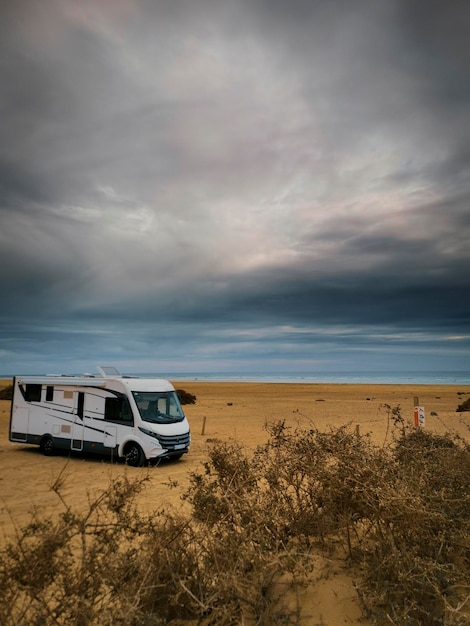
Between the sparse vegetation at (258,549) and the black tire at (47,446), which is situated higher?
the sparse vegetation at (258,549)

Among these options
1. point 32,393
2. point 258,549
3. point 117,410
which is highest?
point 32,393

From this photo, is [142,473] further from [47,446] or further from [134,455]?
[47,446]

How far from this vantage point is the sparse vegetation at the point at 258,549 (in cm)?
388

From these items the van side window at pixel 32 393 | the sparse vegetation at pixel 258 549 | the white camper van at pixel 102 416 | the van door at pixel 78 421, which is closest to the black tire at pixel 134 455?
the white camper van at pixel 102 416

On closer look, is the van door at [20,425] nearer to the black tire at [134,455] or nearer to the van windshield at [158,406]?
the black tire at [134,455]

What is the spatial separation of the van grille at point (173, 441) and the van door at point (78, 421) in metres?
3.35

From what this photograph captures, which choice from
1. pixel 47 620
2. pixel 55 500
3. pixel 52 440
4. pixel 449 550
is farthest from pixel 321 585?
pixel 52 440

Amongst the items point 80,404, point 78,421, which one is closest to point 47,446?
point 78,421

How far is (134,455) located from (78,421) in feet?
9.27

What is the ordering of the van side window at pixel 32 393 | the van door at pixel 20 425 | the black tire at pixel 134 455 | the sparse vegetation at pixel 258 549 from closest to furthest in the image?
the sparse vegetation at pixel 258 549, the black tire at pixel 134 455, the van side window at pixel 32 393, the van door at pixel 20 425

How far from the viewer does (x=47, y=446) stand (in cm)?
1727

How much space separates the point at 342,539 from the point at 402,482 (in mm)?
1647

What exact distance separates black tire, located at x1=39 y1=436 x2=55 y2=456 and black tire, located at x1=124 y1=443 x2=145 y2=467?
12.4 ft

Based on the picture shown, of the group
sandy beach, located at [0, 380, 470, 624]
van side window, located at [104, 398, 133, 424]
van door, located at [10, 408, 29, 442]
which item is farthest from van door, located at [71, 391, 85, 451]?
van door, located at [10, 408, 29, 442]
